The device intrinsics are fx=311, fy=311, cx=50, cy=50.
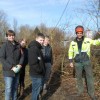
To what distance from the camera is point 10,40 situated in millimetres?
8047

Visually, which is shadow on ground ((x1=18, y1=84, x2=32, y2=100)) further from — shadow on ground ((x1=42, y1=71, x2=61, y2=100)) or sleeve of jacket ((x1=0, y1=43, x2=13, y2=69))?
sleeve of jacket ((x1=0, y1=43, x2=13, y2=69))

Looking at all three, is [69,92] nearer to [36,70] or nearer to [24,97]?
[24,97]

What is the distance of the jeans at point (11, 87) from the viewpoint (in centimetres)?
805

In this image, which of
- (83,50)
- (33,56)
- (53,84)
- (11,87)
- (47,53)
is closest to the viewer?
(33,56)

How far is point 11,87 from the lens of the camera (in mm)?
8156

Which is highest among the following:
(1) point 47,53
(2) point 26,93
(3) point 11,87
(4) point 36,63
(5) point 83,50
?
(5) point 83,50

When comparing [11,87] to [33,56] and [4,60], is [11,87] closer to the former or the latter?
[4,60]

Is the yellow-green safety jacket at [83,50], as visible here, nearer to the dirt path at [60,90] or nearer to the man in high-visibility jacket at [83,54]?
the man in high-visibility jacket at [83,54]

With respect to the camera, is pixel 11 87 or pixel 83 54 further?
pixel 83 54

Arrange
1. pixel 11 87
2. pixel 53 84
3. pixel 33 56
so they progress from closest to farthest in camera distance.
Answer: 1. pixel 33 56
2. pixel 11 87
3. pixel 53 84

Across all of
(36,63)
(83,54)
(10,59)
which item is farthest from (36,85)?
(83,54)

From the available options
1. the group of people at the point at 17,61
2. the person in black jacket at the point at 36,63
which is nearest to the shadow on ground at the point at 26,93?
the group of people at the point at 17,61

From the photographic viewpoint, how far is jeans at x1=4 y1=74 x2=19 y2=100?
8047mm

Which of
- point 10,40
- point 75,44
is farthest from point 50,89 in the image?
point 10,40
